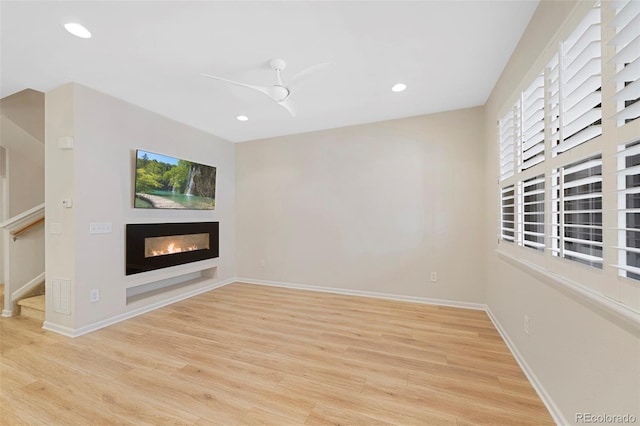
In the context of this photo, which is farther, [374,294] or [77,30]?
[374,294]

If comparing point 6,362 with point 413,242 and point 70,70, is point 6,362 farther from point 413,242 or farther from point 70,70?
point 413,242

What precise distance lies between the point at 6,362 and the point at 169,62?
298cm

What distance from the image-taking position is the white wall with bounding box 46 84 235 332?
2686mm

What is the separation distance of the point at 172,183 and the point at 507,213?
13.8ft

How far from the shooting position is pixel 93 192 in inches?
111

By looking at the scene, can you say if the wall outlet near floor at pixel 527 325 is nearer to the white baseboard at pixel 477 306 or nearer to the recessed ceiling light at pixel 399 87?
the white baseboard at pixel 477 306

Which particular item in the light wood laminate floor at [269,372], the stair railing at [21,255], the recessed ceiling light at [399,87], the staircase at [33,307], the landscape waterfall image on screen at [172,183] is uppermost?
the recessed ceiling light at [399,87]

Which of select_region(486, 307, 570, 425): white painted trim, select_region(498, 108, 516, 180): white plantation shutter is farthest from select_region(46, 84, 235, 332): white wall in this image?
select_region(498, 108, 516, 180): white plantation shutter

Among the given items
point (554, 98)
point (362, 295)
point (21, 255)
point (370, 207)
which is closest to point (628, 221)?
point (554, 98)

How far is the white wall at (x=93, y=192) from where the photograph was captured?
2.69m

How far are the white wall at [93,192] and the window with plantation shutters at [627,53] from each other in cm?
415

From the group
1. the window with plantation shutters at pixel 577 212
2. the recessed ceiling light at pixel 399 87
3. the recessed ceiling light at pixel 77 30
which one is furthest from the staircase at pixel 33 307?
the window with plantation shutters at pixel 577 212

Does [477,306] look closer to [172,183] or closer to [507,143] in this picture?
[507,143]

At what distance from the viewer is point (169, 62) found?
7.72 feet
